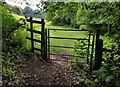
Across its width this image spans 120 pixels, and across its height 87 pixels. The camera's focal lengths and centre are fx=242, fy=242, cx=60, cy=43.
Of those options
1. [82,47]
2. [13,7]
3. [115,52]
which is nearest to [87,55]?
[82,47]

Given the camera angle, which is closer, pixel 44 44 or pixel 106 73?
pixel 106 73

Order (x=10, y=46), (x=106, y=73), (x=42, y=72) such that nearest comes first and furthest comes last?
(x=106, y=73), (x=42, y=72), (x=10, y=46)

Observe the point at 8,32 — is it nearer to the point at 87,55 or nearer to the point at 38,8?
the point at 38,8

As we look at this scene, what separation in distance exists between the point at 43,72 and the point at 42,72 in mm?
28

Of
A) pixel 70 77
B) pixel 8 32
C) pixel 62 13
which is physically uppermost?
pixel 62 13

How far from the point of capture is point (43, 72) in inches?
202

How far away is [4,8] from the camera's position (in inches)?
202

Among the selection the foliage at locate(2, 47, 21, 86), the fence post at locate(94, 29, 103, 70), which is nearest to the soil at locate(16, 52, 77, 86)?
the foliage at locate(2, 47, 21, 86)

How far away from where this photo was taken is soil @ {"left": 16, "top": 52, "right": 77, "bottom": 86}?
14.8 feet

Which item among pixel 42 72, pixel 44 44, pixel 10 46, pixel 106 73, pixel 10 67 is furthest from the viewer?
pixel 44 44

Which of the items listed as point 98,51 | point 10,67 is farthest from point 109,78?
point 10,67

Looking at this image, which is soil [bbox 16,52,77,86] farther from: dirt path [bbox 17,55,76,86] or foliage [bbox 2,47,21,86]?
foliage [bbox 2,47,21,86]

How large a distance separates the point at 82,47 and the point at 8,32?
193 centimetres

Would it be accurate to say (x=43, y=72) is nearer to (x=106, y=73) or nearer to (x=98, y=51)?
(x=98, y=51)
